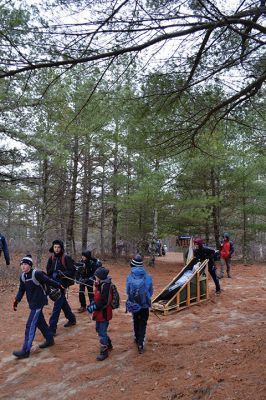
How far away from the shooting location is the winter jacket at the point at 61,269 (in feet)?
21.6

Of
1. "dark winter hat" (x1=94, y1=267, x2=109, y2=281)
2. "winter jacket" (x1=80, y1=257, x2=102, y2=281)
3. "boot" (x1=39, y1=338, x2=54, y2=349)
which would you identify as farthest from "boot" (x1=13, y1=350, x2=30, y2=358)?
"winter jacket" (x1=80, y1=257, x2=102, y2=281)

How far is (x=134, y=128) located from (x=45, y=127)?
4860 mm

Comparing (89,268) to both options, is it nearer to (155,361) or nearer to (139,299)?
(139,299)

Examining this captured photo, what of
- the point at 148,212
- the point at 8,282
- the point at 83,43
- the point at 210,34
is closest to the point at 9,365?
the point at 83,43

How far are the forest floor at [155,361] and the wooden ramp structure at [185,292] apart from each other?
0.79 feet

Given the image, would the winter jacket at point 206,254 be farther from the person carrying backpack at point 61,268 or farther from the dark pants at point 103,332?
the dark pants at point 103,332

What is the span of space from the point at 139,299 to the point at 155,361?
36.0 inches

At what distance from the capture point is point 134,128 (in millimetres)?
6266

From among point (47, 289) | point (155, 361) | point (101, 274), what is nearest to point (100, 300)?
point (101, 274)

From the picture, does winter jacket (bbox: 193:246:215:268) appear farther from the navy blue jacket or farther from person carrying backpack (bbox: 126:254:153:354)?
the navy blue jacket

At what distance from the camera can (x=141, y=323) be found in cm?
557

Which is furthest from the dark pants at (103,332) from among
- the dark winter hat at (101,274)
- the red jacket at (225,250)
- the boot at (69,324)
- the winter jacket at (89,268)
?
the red jacket at (225,250)

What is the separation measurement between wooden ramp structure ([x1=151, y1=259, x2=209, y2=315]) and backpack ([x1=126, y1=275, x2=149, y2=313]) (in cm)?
235

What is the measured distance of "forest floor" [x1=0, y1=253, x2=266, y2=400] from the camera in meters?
4.07
